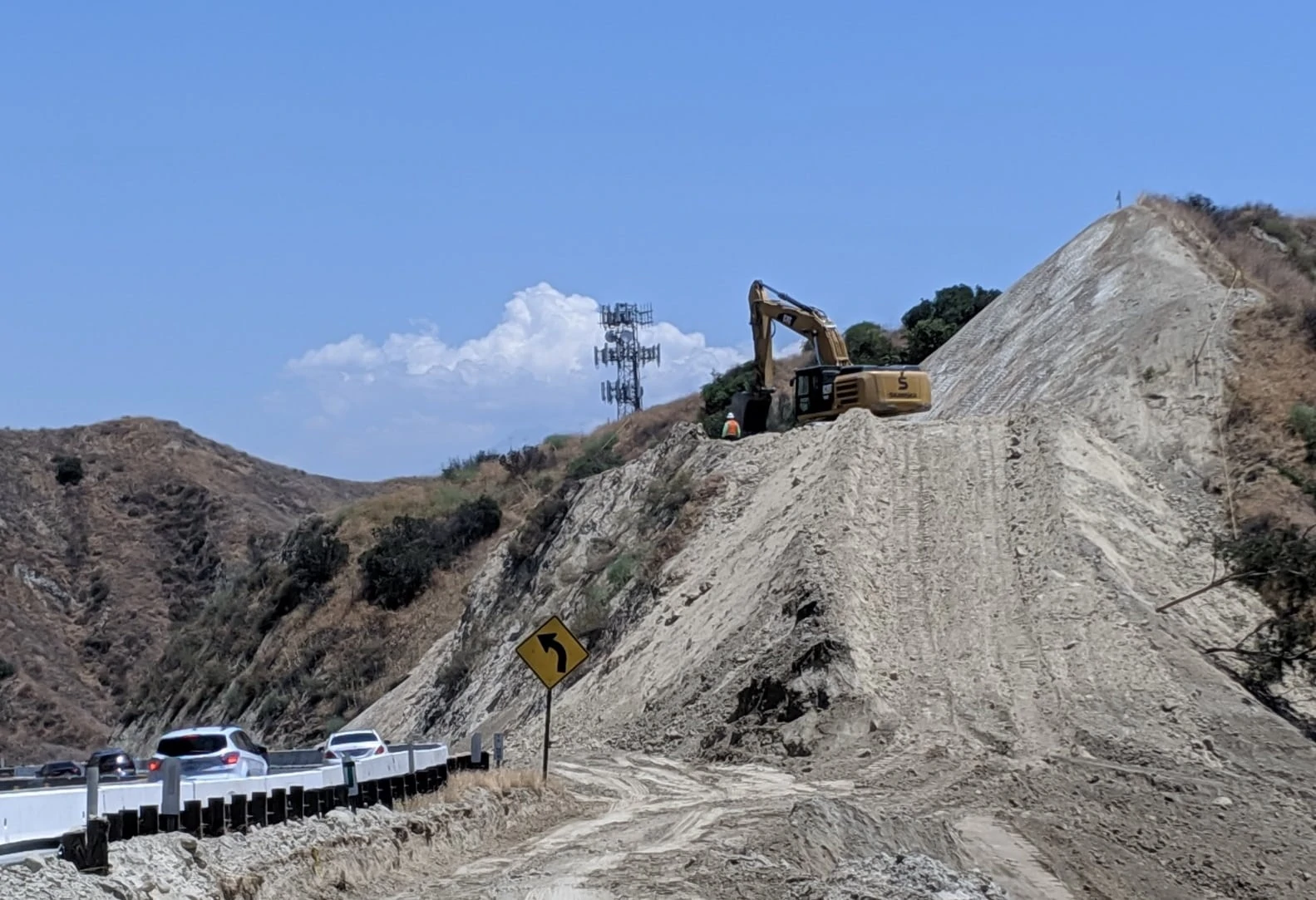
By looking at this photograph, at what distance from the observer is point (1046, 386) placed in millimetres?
44375

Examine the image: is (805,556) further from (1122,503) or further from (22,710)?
(22,710)

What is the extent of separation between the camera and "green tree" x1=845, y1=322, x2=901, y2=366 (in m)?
67.4

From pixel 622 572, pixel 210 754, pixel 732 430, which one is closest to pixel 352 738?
pixel 622 572

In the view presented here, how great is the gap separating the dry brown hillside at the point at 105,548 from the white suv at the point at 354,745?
116ft

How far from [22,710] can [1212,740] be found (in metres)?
56.0

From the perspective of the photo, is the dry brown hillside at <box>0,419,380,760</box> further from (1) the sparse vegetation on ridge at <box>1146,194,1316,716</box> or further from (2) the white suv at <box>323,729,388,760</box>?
(1) the sparse vegetation on ridge at <box>1146,194,1316,716</box>

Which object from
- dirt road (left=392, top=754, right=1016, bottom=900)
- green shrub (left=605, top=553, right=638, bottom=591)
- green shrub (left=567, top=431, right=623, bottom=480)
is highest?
green shrub (left=567, top=431, right=623, bottom=480)

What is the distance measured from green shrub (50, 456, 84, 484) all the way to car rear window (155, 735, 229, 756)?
74433mm

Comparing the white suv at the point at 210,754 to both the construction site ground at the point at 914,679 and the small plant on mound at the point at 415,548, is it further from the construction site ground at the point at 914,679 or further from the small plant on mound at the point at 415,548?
the small plant on mound at the point at 415,548

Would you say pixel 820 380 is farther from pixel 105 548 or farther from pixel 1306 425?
pixel 105 548

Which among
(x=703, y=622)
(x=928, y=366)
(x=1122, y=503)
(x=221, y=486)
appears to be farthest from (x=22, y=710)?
(x=1122, y=503)

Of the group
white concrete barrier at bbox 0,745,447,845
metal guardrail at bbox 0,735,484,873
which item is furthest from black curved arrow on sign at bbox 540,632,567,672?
white concrete barrier at bbox 0,745,447,845

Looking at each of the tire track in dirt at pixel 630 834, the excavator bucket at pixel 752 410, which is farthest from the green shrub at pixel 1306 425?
the tire track in dirt at pixel 630 834

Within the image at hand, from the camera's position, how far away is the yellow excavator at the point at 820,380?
134ft
